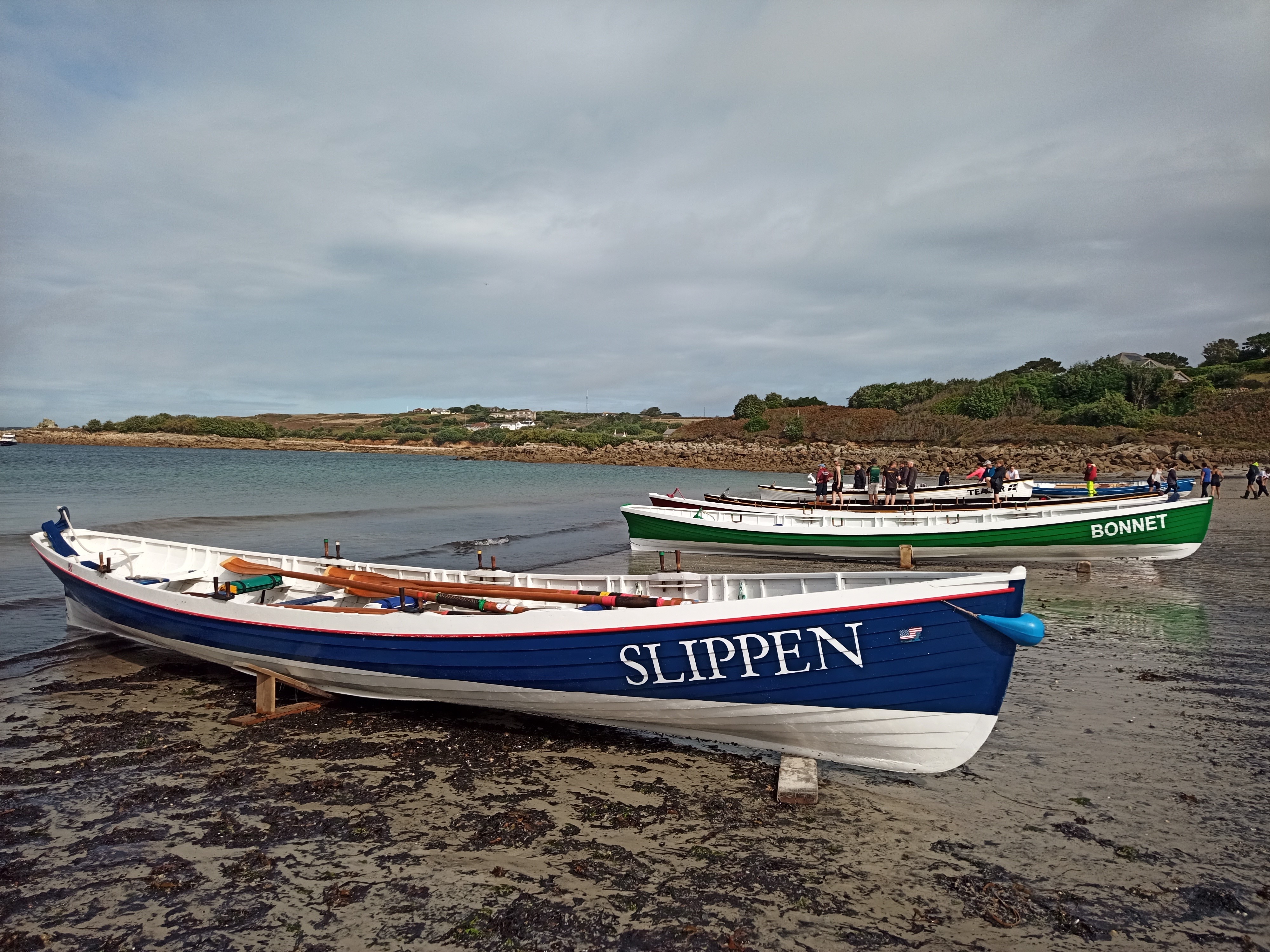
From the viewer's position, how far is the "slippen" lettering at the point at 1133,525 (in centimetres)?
1766

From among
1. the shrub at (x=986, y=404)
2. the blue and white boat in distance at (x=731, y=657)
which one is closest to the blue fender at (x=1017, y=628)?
the blue and white boat in distance at (x=731, y=657)

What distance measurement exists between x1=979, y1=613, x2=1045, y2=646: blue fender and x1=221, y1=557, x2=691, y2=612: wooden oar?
236 cm

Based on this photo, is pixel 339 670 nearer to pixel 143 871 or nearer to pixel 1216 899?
pixel 143 871

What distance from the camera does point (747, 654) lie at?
245 inches

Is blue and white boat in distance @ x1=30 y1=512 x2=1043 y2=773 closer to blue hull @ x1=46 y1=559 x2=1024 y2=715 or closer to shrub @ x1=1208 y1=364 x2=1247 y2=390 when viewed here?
blue hull @ x1=46 y1=559 x2=1024 y2=715

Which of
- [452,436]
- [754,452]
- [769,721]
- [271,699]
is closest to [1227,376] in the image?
[754,452]

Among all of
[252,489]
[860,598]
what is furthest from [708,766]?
[252,489]

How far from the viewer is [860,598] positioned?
590cm

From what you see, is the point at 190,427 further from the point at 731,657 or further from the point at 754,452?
the point at 731,657

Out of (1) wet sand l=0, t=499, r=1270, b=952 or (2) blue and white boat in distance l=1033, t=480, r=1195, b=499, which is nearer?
(1) wet sand l=0, t=499, r=1270, b=952

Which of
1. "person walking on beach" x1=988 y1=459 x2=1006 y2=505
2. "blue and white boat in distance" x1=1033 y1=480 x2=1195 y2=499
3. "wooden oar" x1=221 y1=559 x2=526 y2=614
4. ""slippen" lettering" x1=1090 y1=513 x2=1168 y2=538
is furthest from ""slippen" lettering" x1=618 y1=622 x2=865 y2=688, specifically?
"person walking on beach" x1=988 y1=459 x2=1006 y2=505

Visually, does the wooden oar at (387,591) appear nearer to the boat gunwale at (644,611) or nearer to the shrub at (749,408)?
the boat gunwale at (644,611)

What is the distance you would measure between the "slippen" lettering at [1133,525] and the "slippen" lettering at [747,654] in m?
15.0

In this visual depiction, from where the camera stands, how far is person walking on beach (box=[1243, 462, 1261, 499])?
3180cm
